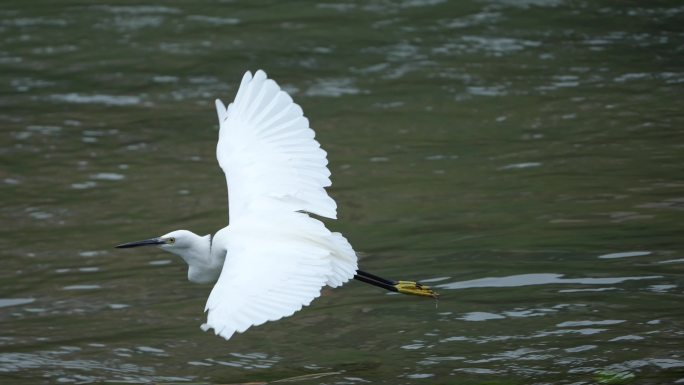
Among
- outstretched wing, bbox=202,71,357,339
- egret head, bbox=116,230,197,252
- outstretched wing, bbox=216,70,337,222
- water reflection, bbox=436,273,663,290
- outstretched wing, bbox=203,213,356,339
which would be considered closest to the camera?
outstretched wing, bbox=203,213,356,339

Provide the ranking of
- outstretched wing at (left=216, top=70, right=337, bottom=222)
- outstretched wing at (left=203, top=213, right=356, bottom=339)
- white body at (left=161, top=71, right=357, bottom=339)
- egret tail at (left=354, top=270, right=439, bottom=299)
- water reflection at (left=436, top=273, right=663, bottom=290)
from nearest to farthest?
outstretched wing at (left=203, top=213, right=356, bottom=339) → white body at (left=161, top=71, right=357, bottom=339) → outstretched wing at (left=216, top=70, right=337, bottom=222) → egret tail at (left=354, top=270, right=439, bottom=299) → water reflection at (left=436, top=273, right=663, bottom=290)

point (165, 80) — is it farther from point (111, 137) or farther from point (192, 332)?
point (192, 332)

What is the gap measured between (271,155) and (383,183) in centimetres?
305

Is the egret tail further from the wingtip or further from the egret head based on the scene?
the wingtip

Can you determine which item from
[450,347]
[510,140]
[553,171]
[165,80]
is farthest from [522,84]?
[450,347]

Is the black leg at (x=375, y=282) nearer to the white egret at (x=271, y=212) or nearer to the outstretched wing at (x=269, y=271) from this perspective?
the white egret at (x=271, y=212)

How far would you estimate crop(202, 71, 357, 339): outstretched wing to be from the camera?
5.20 m

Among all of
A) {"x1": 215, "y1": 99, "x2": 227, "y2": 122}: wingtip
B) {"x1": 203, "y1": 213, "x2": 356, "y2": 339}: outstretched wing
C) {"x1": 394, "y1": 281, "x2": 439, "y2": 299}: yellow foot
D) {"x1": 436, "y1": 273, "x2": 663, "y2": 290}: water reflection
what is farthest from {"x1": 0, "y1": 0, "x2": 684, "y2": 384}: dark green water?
{"x1": 215, "y1": 99, "x2": 227, "y2": 122}: wingtip

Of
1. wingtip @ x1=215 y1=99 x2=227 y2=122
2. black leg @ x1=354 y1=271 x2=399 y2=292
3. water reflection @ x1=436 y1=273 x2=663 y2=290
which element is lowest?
water reflection @ x1=436 y1=273 x2=663 y2=290

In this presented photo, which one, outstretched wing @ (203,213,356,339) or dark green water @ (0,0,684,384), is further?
dark green water @ (0,0,684,384)

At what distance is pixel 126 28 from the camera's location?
13656mm

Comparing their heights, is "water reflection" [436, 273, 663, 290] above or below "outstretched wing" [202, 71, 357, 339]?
below

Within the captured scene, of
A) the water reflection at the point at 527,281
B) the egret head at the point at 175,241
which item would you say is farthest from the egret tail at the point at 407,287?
the egret head at the point at 175,241

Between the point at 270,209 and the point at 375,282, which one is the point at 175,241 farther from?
the point at 375,282
